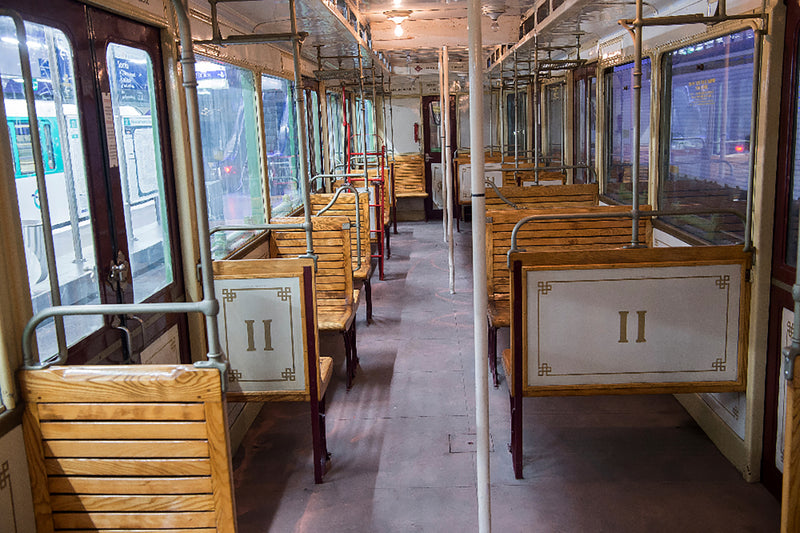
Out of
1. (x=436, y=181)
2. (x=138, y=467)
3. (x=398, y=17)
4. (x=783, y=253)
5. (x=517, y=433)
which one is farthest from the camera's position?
(x=436, y=181)

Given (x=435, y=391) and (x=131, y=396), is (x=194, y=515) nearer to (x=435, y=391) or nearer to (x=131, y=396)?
(x=131, y=396)

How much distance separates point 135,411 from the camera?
85.9 inches

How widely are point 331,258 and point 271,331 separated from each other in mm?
1727

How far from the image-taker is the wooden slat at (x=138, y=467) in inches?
86.7

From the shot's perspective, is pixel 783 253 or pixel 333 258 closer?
pixel 783 253

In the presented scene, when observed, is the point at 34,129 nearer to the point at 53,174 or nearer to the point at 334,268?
the point at 53,174

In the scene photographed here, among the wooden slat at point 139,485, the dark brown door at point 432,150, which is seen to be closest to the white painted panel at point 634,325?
→ the wooden slat at point 139,485

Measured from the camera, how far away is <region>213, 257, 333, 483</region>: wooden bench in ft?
12.1

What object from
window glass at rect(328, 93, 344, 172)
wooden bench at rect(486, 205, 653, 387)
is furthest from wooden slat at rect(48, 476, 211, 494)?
window glass at rect(328, 93, 344, 172)

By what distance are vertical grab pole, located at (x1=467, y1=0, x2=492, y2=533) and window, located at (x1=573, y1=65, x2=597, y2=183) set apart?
5.55 metres

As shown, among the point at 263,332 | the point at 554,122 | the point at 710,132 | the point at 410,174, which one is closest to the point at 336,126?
the point at 410,174

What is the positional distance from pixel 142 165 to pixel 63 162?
0.71m

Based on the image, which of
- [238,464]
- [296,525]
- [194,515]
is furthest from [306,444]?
[194,515]

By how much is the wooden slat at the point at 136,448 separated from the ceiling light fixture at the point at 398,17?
5.93m
